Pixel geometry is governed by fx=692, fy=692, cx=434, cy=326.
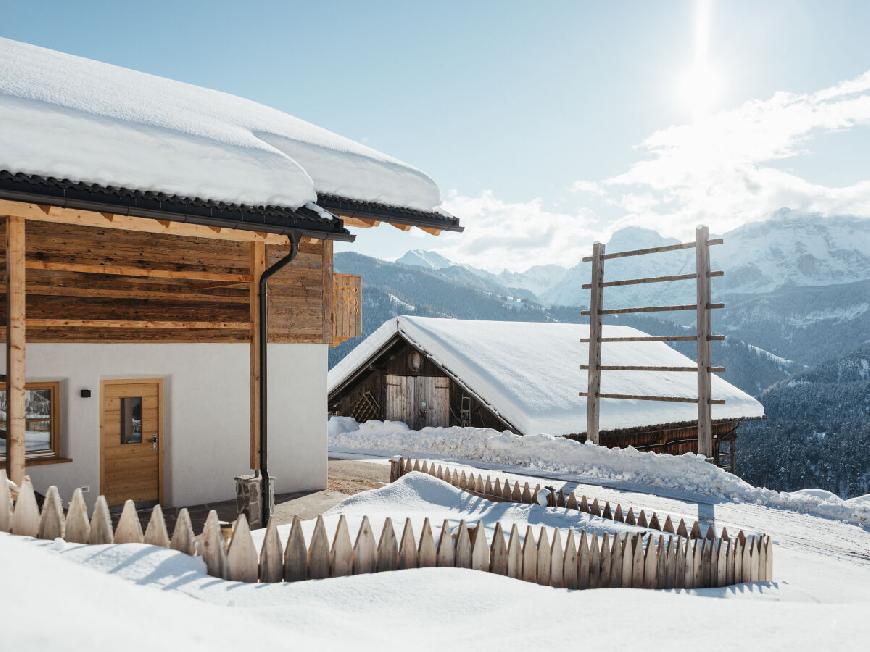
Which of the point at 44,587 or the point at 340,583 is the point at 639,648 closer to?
the point at 340,583

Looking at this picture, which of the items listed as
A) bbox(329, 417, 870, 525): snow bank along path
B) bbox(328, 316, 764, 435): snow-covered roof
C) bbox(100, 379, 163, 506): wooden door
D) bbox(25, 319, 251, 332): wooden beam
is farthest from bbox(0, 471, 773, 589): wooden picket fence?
bbox(328, 316, 764, 435): snow-covered roof

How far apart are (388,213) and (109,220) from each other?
4.23 meters

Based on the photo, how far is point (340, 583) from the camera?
456cm

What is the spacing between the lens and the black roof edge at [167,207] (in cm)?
611

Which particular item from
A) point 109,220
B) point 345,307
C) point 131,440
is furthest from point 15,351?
point 345,307

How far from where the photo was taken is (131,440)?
30.9 ft

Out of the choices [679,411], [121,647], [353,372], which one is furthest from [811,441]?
[121,647]

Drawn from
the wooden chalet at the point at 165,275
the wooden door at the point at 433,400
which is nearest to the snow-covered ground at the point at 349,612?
the wooden chalet at the point at 165,275

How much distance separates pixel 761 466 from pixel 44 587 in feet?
219

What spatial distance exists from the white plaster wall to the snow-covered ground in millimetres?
4841

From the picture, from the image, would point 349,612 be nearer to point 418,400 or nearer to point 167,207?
point 167,207

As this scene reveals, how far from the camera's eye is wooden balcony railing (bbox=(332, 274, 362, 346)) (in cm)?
1162

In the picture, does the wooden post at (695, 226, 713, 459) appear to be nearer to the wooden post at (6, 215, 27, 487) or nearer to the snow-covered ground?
the snow-covered ground

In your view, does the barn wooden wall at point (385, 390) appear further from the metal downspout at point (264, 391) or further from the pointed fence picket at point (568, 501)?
the metal downspout at point (264, 391)
